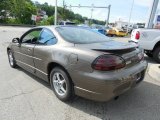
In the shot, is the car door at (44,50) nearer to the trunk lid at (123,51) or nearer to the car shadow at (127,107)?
the trunk lid at (123,51)

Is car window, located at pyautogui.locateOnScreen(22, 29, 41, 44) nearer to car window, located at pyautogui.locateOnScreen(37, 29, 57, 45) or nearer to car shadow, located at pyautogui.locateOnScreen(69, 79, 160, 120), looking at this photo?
car window, located at pyautogui.locateOnScreen(37, 29, 57, 45)

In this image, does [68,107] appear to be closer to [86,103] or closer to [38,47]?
[86,103]

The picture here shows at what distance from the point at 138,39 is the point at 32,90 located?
4938 millimetres

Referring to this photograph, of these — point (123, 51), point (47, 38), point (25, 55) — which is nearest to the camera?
point (123, 51)

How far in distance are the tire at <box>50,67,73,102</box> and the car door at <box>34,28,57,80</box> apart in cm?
29

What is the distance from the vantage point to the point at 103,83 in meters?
3.06

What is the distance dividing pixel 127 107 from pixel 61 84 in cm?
133

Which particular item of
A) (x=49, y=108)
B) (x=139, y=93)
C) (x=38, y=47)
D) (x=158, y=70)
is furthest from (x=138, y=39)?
(x=49, y=108)

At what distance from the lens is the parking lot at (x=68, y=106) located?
335 centimetres

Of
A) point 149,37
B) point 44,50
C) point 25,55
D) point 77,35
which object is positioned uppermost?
point 77,35

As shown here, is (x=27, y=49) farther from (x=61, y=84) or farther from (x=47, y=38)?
(x=61, y=84)

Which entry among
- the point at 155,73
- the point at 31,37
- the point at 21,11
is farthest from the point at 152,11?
the point at 21,11

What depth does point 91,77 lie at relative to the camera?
3150mm

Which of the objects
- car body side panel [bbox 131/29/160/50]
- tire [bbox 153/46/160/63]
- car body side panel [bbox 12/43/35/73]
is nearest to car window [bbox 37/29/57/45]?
car body side panel [bbox 12/43/35/73]
